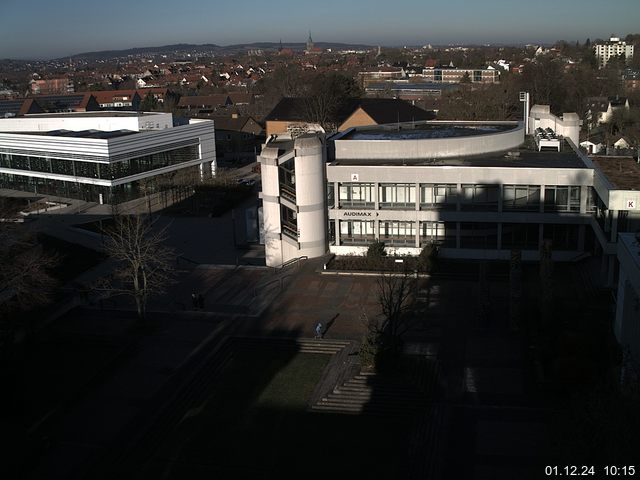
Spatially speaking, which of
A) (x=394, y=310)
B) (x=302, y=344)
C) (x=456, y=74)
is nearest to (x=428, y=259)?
(x=394, y=310)

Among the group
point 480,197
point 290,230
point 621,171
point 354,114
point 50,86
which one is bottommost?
point 290,230

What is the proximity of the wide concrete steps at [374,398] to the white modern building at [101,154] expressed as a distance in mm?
36778

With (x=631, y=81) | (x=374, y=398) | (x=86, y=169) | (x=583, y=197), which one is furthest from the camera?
(x=631, y=81)

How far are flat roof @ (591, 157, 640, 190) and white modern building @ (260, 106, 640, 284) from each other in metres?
0.68

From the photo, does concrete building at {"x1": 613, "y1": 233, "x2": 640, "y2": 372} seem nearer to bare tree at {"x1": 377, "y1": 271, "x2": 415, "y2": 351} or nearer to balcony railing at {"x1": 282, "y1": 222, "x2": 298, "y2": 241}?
bare tree at {"x1": 377, "y1": 271, "x2": 415, "y2": 351}

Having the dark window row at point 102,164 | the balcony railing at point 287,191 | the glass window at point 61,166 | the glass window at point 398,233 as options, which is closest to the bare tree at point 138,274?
the balcony railing at point 287,191

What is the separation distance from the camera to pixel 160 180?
56344 mm

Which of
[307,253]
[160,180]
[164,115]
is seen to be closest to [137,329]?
[307,253]

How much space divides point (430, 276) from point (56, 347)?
16691 mm

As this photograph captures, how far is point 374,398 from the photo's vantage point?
2180cm

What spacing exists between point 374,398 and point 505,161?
749 inches

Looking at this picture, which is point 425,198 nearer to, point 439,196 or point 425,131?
point 439,196

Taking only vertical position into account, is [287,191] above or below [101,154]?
below

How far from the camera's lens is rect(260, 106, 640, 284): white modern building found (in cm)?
3362
